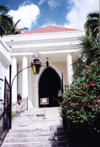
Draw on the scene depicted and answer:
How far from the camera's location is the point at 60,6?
812cm

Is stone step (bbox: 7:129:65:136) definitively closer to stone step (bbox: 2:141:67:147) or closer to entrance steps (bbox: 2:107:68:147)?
entrance steps (bbox: 2:107:68:147)

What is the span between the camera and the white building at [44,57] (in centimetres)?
1548

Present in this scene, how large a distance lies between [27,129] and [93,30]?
7.99 metres

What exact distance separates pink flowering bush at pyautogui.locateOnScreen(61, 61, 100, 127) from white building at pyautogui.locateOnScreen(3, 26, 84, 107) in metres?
8.06

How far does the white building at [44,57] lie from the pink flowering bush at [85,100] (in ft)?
26.5

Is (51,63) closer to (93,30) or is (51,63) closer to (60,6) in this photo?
(93,30)

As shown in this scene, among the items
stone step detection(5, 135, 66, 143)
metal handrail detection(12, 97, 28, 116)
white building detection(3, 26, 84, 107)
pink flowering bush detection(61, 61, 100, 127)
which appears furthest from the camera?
white building detection(3, 26, 84, 107)

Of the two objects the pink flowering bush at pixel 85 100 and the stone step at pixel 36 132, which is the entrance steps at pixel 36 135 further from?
the pink flowering bush at pixel 85 100

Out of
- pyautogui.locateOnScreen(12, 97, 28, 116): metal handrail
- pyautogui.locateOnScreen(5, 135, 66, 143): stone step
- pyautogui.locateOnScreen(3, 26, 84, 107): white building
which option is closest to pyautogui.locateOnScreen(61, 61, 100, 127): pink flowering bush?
pyautogui.locateOnScreen(5, 135, 66, 143): stone step

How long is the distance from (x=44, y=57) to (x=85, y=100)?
10940 millimetres

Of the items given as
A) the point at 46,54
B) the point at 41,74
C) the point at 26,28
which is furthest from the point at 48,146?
the point at 26,28

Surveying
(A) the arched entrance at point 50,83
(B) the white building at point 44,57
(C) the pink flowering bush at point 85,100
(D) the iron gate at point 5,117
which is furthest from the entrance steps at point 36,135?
(A) the arched entrance at point 50,83

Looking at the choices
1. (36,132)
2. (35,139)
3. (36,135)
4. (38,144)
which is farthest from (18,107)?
(38,144)

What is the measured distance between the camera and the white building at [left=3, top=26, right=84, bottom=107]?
15477 mm
